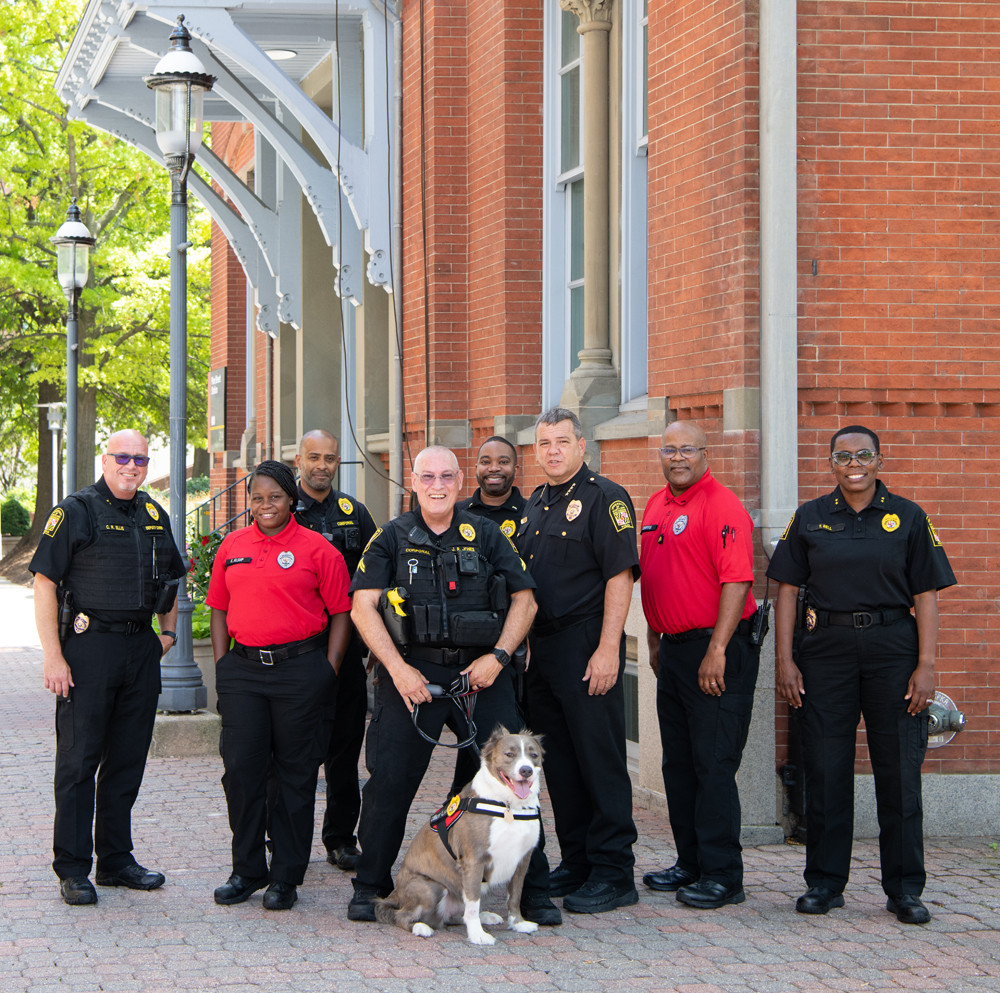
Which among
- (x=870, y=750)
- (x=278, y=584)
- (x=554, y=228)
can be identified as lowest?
(x=870, y=750)

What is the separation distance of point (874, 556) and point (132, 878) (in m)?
3.56

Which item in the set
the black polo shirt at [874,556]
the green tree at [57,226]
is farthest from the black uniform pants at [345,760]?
the green tree at [57,226]

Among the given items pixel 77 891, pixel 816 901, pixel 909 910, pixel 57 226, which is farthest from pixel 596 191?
pixel 57 226

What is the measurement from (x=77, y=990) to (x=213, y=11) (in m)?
8.24

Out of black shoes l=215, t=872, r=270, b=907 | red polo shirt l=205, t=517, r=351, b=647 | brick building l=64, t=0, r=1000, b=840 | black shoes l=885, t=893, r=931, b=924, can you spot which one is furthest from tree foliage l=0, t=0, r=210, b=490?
black shoes l=885, t=893, r=931, b=924

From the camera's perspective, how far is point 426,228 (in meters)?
10.5

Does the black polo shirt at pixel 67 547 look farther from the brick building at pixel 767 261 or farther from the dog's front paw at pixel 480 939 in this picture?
the brick building at pixel 767 261

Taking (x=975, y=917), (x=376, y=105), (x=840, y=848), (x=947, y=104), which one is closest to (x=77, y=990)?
(x=840, y=848)

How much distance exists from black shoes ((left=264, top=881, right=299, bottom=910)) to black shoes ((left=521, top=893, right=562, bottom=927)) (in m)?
1.00

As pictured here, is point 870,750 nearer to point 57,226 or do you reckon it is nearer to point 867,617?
point 867,617

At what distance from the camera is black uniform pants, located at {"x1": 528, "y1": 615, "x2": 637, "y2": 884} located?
18.6ft

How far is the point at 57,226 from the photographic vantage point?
2822 centimetres

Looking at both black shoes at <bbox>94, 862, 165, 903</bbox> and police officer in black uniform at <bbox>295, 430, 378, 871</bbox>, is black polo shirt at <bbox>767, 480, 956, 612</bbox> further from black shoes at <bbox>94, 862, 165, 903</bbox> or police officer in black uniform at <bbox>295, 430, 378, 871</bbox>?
black shoes at <bbox>94, 862, 165, 903</bbox>

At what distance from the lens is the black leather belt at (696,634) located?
5.76 metres
